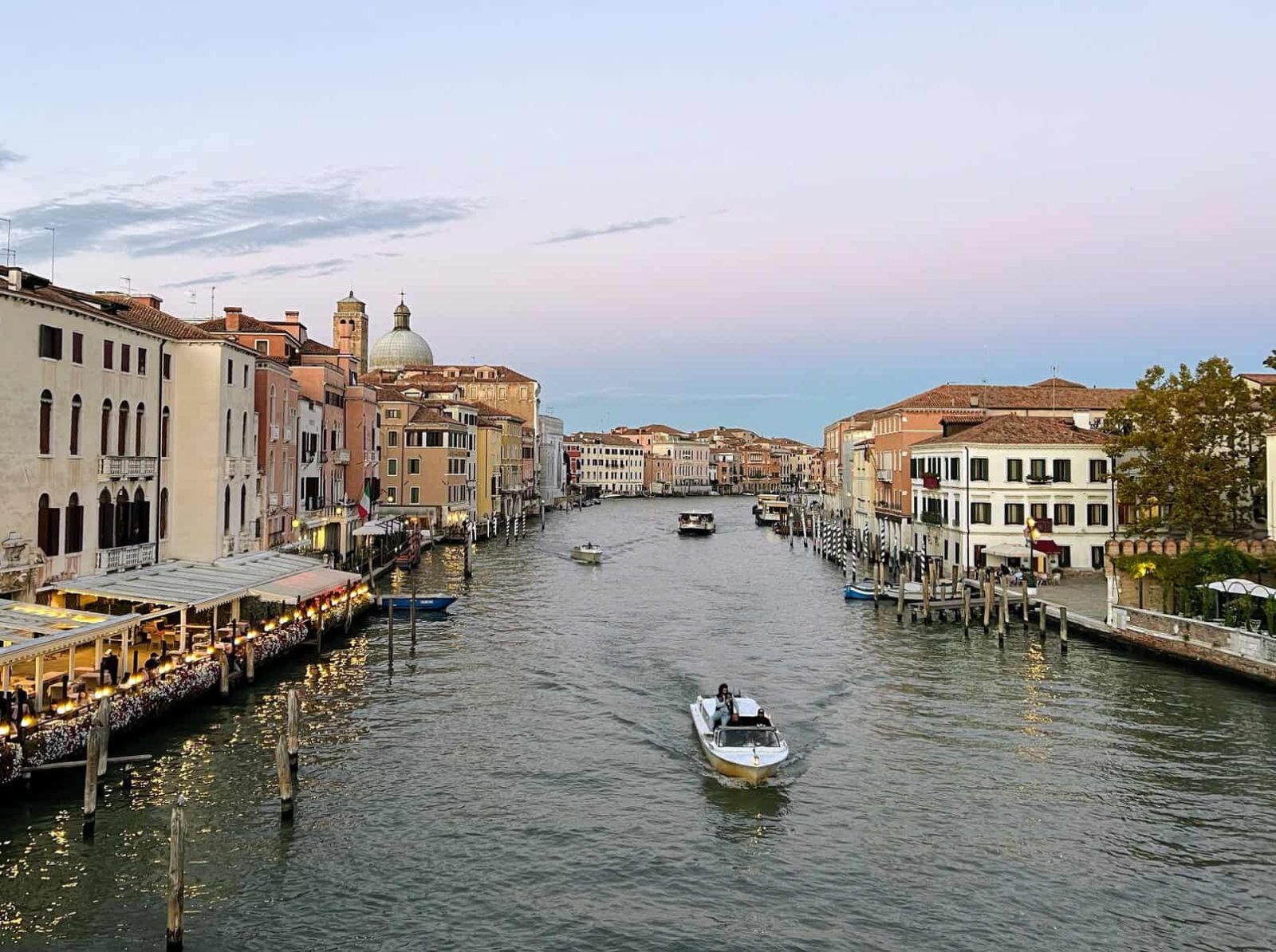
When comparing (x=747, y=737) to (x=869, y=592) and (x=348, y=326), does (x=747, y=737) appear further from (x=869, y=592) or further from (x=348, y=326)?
(x=348, y=326)

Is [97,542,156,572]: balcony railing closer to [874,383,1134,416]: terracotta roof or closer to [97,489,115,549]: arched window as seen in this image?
[97,489,115,549]: arched window

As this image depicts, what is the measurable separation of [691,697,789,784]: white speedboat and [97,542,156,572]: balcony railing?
49.9 ft

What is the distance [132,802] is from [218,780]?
1.58 m

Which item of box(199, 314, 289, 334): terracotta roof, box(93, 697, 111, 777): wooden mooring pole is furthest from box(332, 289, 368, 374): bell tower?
box(93, 697, 111, 777): wooden mooring pole

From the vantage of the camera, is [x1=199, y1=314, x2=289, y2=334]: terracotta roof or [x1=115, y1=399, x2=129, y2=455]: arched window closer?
[x1=115, y1=399, x2=129, y2=455]: arched window

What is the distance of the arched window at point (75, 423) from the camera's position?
24.6 m

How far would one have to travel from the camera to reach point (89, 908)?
13422 mm

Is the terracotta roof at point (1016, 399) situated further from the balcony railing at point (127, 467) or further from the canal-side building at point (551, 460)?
the canal-side building at point (551, 460)

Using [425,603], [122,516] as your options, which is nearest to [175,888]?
[122,516]

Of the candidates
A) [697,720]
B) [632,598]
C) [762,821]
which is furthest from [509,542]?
[762,821]

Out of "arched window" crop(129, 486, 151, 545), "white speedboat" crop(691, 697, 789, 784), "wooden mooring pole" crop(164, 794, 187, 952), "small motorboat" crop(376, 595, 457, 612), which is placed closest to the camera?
"wooden mooring pole" crop(164, 794, 187, 952)

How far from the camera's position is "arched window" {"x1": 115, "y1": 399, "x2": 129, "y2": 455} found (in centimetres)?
2698

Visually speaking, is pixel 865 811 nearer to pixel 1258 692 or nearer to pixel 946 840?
pixel 946 840

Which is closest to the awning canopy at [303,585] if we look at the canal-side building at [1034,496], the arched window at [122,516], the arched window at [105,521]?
the arched window at [122,516]
